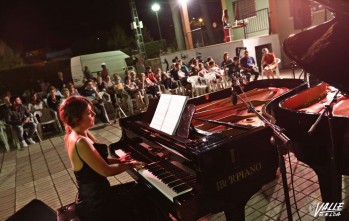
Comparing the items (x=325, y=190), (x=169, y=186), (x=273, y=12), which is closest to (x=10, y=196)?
(x=169, y=186)

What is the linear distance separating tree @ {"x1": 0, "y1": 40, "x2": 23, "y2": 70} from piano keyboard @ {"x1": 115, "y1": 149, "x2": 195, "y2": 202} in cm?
2447

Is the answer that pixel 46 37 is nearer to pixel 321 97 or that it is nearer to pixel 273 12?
pixel 273 12

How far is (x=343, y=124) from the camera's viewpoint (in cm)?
279

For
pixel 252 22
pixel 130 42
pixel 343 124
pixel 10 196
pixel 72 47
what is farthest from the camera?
pixel 72 47

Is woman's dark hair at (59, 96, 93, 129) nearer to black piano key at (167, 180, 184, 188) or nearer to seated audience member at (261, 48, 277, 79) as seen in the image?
black piano key at (167, 180, 184, 188)

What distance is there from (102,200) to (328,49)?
7.46ft

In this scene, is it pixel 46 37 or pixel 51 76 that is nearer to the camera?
pixel 51 76

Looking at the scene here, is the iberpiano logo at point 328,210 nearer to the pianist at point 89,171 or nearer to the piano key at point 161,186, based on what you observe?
the piano key at point 161,186

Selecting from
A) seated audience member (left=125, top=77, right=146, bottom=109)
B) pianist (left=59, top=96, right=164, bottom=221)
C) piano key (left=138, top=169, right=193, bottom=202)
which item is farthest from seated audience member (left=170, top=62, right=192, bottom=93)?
pianist (left=59, top=96, right=164, bottom=221)

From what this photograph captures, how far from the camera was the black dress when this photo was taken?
2.66 metres

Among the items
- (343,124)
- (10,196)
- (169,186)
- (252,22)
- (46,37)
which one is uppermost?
(46,37)

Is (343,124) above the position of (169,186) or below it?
above

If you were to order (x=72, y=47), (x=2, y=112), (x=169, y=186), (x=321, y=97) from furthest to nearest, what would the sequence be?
(x=72, y=47)
(x=2, y=112)
(x=321, y=97)
(x=169, y=186)

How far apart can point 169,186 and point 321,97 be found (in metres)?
3.32
